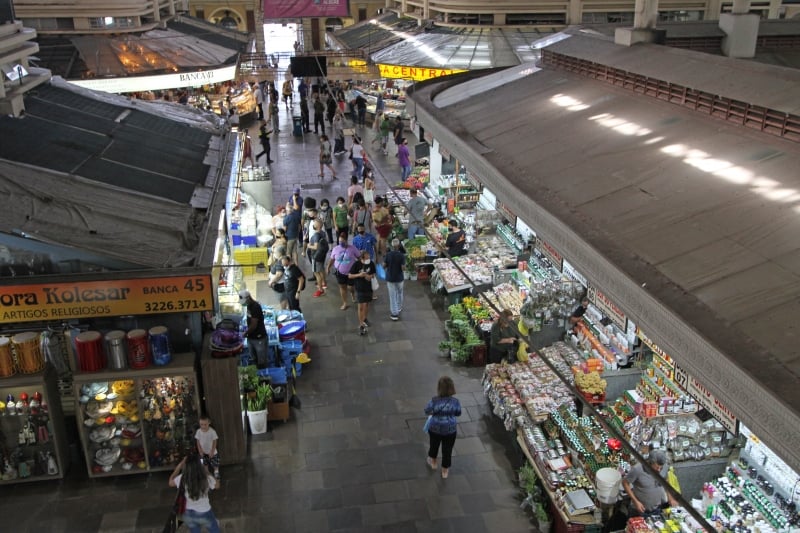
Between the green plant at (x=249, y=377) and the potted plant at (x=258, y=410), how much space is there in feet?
0.25

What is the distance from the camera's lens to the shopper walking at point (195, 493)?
7.45 m

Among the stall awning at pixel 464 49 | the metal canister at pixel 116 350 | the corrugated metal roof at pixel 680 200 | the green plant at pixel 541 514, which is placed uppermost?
the corrugated metal roof at pixel 680 200

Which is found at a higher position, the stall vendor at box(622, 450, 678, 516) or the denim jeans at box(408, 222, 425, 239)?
the stall vendor at box(622, 450, 678, 516)

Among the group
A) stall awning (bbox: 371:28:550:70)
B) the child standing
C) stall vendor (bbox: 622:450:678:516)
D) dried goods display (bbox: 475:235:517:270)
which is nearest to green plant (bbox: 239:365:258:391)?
the child standing

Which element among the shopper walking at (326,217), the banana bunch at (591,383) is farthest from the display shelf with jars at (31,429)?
the shopper walking at (326,217)

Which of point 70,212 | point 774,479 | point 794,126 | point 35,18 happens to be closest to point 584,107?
point 794,126

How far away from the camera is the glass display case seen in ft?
28.6

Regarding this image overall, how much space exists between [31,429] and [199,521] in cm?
252

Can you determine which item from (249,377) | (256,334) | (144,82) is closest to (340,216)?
(256,334)

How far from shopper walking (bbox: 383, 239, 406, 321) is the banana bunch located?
151 inches

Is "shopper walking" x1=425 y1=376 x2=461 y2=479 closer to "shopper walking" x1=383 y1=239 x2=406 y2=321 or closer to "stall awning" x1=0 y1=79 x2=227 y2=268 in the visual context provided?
"stall awning" x1=0 y1=79 x2=227 y2=268

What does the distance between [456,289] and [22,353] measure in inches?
275

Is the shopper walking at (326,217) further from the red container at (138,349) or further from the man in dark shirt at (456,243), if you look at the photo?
the red container at (138,349)

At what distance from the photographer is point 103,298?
8.14 m
